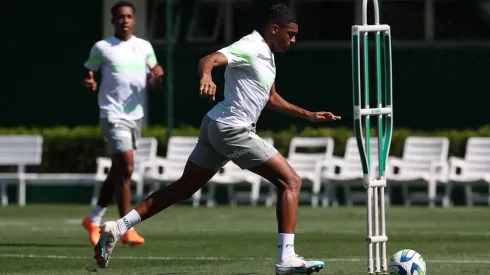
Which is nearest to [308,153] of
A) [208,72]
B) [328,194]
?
[328,194]

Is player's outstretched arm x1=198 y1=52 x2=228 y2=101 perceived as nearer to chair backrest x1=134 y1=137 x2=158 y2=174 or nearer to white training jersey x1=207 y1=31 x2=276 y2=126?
white training jersey x1=207 y1=31 x2=276 y2=126

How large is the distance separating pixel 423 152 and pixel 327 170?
1.61 m

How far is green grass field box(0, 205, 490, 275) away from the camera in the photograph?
37.2 feet

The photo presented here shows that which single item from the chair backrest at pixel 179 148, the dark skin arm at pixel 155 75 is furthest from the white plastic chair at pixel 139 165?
the dark skin arm at pixel 155 75

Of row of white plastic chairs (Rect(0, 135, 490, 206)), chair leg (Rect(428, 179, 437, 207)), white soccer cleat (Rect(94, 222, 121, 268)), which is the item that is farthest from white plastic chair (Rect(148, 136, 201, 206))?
white soccer cleat (Rect(94, 222, 121, 268))

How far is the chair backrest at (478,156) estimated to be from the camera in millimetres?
22547

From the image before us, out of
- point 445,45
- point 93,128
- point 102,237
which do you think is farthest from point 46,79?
point 102,237

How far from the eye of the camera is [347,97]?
27156 millimetres

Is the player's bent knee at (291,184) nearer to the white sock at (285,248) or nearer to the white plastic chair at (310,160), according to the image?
the white sock at (285,248)

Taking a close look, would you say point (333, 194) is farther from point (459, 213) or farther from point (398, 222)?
point (398, 222)

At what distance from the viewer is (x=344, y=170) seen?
22516 millimetres

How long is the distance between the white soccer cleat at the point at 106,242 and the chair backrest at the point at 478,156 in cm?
1277

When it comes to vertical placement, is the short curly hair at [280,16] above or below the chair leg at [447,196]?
above

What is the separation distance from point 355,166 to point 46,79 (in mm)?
8274
